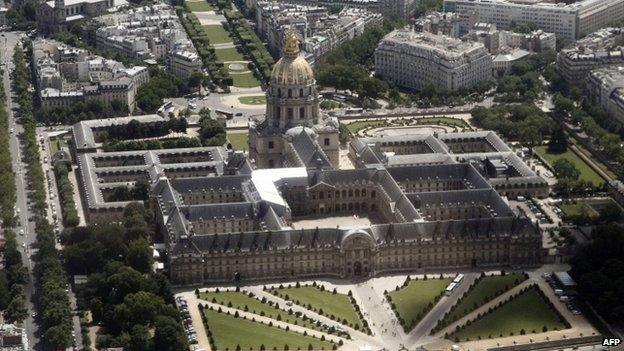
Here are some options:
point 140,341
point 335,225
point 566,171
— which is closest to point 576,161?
point 566,171

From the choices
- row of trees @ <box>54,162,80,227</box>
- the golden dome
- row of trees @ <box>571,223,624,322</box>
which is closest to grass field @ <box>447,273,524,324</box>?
row of trees @ <box>571,223,624,322</box>

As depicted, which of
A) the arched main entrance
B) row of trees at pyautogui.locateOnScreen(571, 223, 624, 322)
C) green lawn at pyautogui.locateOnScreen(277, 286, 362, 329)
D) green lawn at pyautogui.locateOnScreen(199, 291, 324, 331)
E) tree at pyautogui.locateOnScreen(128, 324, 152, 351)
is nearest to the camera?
tree at pyautogui.locateOnScreen(128, 324, 152, 351)

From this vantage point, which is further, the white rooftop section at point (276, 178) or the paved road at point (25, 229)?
the white rooftop section at point (276, 178)

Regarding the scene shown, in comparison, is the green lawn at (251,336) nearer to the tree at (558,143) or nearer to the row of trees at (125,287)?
the row of trees at (125,287)

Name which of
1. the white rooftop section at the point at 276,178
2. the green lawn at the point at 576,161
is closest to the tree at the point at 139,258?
the white rooftop section at the point at 276,178

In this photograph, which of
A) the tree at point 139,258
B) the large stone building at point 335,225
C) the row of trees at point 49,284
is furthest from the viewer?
the large stone building at point 335,225

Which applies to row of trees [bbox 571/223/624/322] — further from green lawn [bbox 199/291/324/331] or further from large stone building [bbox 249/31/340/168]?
large stone building [bbox 249/31/340/168]

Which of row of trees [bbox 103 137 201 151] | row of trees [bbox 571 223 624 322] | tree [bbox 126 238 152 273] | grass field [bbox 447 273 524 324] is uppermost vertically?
tree [bbox 126 238 152 273]

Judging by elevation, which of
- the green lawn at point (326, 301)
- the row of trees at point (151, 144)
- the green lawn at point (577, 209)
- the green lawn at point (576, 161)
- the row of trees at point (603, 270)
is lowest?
the green lawn at point (576, 161)
